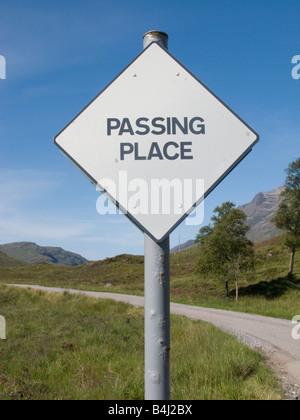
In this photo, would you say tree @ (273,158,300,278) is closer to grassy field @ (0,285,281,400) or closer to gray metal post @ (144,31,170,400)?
grassy field @ (0,285,281,400)

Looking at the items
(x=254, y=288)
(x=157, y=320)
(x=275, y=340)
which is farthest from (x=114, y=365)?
(x=254, y=288)

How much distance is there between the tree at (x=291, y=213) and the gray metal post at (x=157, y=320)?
32.6m

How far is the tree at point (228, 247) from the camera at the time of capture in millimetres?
27891

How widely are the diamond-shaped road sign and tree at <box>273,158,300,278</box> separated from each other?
107 feet

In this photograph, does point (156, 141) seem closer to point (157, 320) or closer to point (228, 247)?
point (157, 320)

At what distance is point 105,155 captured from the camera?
1.68 meters

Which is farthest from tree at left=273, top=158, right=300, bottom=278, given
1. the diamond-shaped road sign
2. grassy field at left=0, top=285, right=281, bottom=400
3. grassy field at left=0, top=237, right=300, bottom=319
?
the diamond-shaped road sign

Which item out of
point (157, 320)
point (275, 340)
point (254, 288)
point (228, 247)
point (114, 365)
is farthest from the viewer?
point (254, 288)

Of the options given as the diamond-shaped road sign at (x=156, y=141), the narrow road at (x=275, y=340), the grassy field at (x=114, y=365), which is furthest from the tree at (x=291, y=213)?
the diamond-shaped road sign at (x=156, y=141)

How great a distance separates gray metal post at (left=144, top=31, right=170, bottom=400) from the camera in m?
1.56

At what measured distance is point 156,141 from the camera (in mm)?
1651

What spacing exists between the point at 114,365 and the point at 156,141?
18.9 feet
